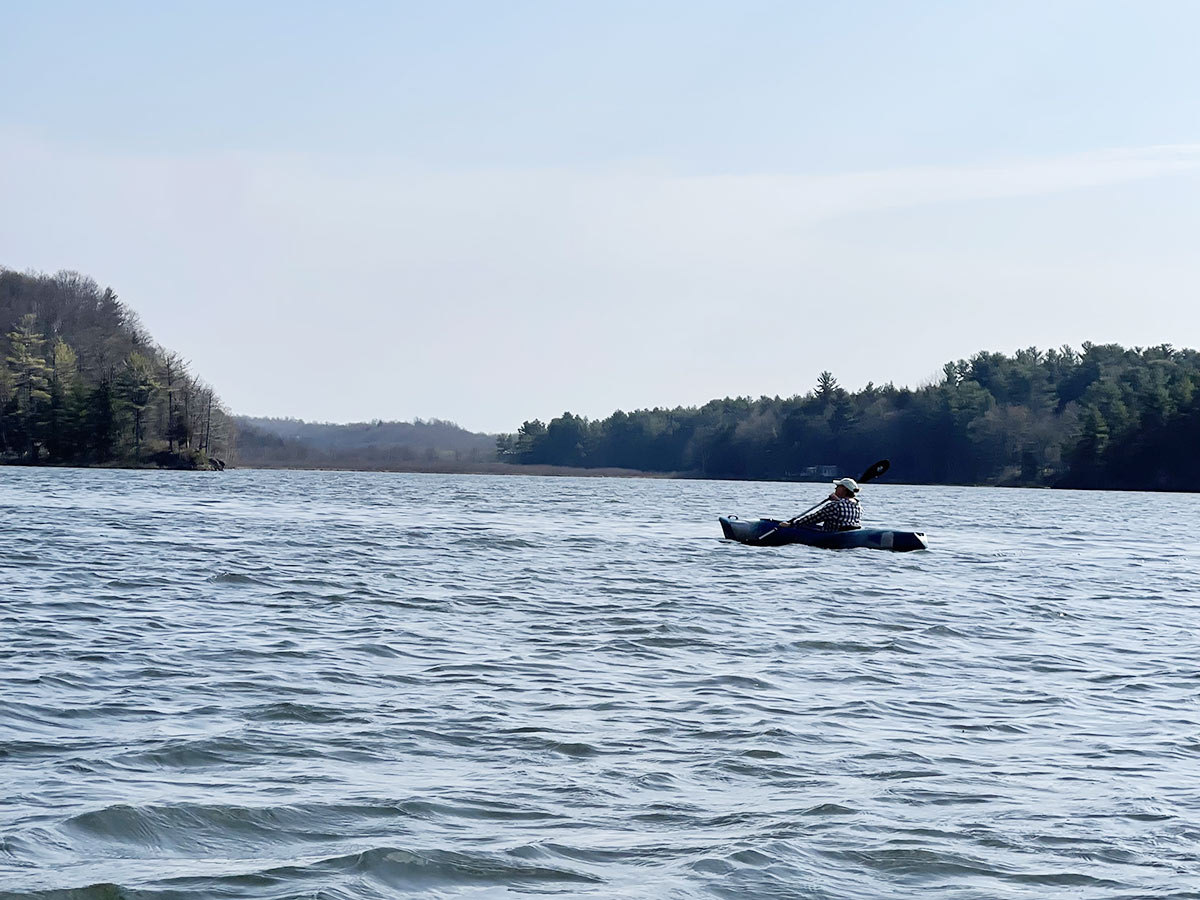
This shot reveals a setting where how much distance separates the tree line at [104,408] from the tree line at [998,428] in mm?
68199

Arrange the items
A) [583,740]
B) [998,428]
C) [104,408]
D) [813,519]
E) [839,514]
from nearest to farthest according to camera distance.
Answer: [583,740] → [839,514] → [813,519] → [104,408] → [998,428]

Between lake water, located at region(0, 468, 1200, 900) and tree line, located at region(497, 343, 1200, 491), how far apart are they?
9993 centimetres

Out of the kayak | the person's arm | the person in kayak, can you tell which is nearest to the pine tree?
the kayak

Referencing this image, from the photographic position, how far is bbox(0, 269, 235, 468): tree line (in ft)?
368

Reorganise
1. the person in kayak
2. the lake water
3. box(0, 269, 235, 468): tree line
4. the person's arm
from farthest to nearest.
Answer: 1. box(0, 269, 235, 468): tree line
2. the person's arm
3. the person in kayak
4. the lake water

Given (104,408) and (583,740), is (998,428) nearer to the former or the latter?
(104,408)

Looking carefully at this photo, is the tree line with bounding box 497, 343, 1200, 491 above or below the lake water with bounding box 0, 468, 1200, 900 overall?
above

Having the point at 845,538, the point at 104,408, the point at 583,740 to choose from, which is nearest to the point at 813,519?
the point at 845,538

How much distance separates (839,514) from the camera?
28922 millimetres

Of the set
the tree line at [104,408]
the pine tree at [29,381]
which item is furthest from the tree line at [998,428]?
the pine tree at [29,381]

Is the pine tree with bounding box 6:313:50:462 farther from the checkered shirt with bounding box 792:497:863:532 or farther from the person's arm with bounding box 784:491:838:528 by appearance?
the checkered shirt with bounding box 792:497:863:532

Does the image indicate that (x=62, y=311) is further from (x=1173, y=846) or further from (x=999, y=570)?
(x=1173, y=846)

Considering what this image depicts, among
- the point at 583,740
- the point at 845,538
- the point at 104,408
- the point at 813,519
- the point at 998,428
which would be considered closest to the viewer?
the point at 583,740

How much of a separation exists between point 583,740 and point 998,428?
13222 cm
